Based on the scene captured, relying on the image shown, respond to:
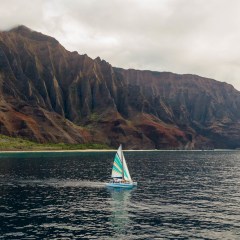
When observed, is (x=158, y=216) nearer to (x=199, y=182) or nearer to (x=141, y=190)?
(x=141, y=190)

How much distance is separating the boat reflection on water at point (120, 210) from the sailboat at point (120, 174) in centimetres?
234

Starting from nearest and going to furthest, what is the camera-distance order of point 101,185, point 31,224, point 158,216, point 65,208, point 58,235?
point 58,235 < point 31,224 < point 158,216 < point 65,208 < point 101,185

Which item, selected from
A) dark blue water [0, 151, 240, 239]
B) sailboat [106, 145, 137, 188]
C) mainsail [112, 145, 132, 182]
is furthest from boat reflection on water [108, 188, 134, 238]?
mainsail [112, 145, 132, 182]

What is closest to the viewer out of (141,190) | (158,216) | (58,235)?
(58,235)

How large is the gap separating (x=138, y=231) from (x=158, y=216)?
11046 millimetres

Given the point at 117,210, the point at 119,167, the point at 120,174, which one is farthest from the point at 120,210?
the point at 120,174

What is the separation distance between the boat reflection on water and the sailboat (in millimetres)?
2340

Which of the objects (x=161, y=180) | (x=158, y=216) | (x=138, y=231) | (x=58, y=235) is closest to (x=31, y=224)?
(x=58, y=235)

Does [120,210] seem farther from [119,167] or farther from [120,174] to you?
[120,174]

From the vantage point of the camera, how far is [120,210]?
76312 mm

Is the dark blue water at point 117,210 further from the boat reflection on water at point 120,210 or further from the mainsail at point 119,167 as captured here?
the mainsail at point 119,167

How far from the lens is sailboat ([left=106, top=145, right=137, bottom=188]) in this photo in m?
107

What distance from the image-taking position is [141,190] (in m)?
103

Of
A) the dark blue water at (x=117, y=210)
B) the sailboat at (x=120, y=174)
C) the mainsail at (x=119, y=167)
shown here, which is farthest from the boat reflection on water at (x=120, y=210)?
the mainsail at (x=119, y=167)
